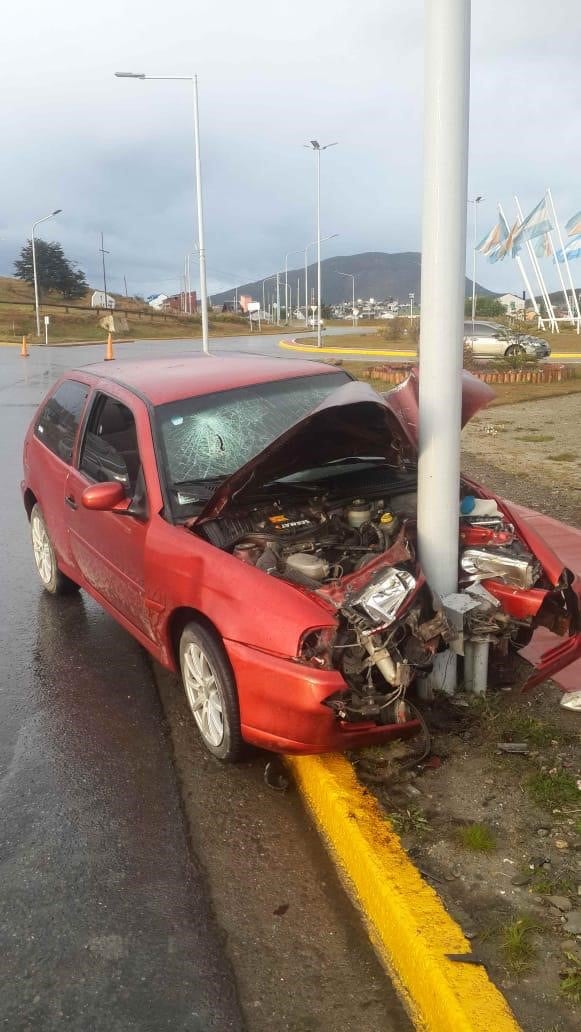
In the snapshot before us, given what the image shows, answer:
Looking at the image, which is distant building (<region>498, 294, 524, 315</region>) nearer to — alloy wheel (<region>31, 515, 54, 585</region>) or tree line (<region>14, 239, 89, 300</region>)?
tree line (<region>14, 239, 89, 300</region>)

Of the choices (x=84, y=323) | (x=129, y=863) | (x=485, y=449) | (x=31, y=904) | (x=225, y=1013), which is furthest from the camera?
(x=84, y=323)

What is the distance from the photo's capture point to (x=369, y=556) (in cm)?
398

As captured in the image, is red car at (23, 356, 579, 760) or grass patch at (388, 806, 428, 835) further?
red car at (23, 356, 579, 760)

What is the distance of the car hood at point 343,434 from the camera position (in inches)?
152

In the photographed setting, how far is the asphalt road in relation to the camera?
2479mm

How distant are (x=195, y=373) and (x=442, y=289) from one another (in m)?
1.84

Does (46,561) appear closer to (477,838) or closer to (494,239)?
(477,838)

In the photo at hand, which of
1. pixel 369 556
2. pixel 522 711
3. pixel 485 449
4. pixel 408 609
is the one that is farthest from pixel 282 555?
pixel 485 449

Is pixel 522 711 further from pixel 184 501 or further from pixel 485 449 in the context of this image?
pixel 485 449

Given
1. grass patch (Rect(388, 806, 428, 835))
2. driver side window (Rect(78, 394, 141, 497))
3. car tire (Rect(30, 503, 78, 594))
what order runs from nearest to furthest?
grass patch (Rect(388, 806, 428, 835)) → driver side window (Rect(78, 394, 141, 497)) → car tire (Rect(30, 503, 78, 594))

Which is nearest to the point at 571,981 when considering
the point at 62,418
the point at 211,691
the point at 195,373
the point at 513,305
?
the point at 211,691

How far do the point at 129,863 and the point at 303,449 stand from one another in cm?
199

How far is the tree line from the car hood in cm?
8668

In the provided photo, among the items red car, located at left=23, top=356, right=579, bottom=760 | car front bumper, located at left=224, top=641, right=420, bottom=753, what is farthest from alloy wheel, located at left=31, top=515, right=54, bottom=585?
car front bumper, located at left=224, top=641, right=420, bottom=753
